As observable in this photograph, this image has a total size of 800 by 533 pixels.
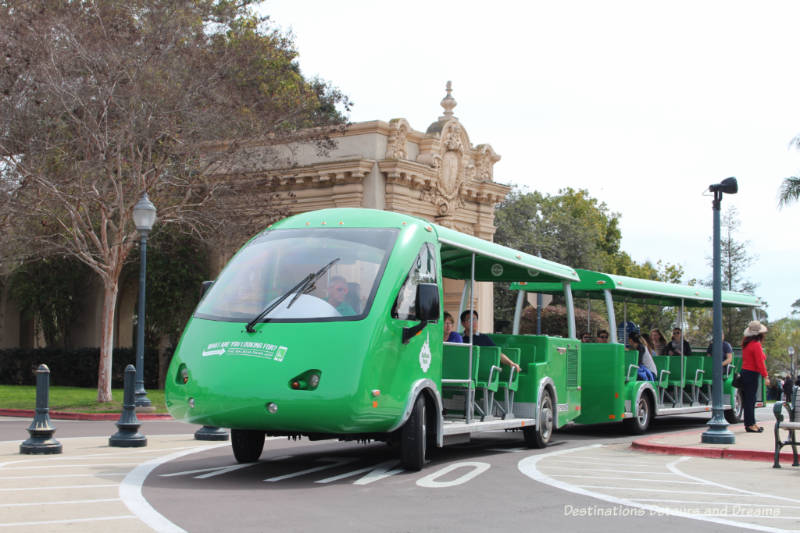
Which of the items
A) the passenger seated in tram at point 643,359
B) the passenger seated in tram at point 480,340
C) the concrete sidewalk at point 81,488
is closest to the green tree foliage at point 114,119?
the concrete sidewalk at point 81,488

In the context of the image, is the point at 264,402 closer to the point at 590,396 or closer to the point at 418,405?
the point at 418,405

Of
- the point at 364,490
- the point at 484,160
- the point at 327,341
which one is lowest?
Result: the point at 364,490

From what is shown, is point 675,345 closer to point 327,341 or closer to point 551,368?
point 551,368

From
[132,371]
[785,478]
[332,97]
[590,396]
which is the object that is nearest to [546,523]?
[785,478]

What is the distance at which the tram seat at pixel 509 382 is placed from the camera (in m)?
13.2

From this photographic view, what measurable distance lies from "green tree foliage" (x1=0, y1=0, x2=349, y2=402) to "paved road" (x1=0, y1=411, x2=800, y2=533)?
1123 centimetres

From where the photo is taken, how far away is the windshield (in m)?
9.70

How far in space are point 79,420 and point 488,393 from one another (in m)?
12.2

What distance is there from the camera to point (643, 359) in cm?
1795

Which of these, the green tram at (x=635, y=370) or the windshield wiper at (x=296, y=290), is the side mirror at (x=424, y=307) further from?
the green tram at (x=635, y=370)

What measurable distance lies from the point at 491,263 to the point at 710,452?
13.1 feet

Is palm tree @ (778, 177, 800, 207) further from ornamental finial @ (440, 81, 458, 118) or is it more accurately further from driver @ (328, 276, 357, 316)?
driver @ (328, 276, 357, 316)

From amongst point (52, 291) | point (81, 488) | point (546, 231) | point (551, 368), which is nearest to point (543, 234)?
point (546, 231)

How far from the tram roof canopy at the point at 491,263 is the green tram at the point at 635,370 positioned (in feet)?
2.51
